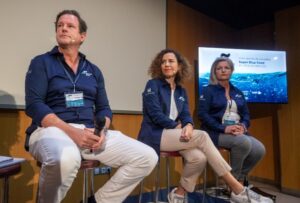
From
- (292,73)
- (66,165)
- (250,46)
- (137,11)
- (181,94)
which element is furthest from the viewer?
(250,46)

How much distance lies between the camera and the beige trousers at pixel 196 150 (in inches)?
80.0

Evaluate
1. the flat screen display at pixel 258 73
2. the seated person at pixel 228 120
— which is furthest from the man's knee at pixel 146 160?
the flat screen display at pixel 258 73

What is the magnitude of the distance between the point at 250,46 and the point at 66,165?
351 cm

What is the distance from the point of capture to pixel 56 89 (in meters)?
1.63

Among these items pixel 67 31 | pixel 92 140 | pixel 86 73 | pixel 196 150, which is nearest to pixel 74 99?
pixel 86 73

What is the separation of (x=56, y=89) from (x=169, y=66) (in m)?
1.08

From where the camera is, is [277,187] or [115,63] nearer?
[115,63]

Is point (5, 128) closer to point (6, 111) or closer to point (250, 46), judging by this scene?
point (6, 111)

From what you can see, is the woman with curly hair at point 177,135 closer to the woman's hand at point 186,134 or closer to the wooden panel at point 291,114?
the woman's hand at point 186,134

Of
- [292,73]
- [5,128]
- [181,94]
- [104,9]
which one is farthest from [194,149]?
[292,73]

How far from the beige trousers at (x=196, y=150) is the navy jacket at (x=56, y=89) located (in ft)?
1.59

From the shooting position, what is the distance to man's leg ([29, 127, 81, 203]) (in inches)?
49.9

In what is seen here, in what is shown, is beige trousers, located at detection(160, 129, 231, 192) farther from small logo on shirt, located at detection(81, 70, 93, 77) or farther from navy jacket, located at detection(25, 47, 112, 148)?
small logo on shirt, located at detection(81, 70, 93, 77)

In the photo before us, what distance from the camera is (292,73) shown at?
10.7 ft
